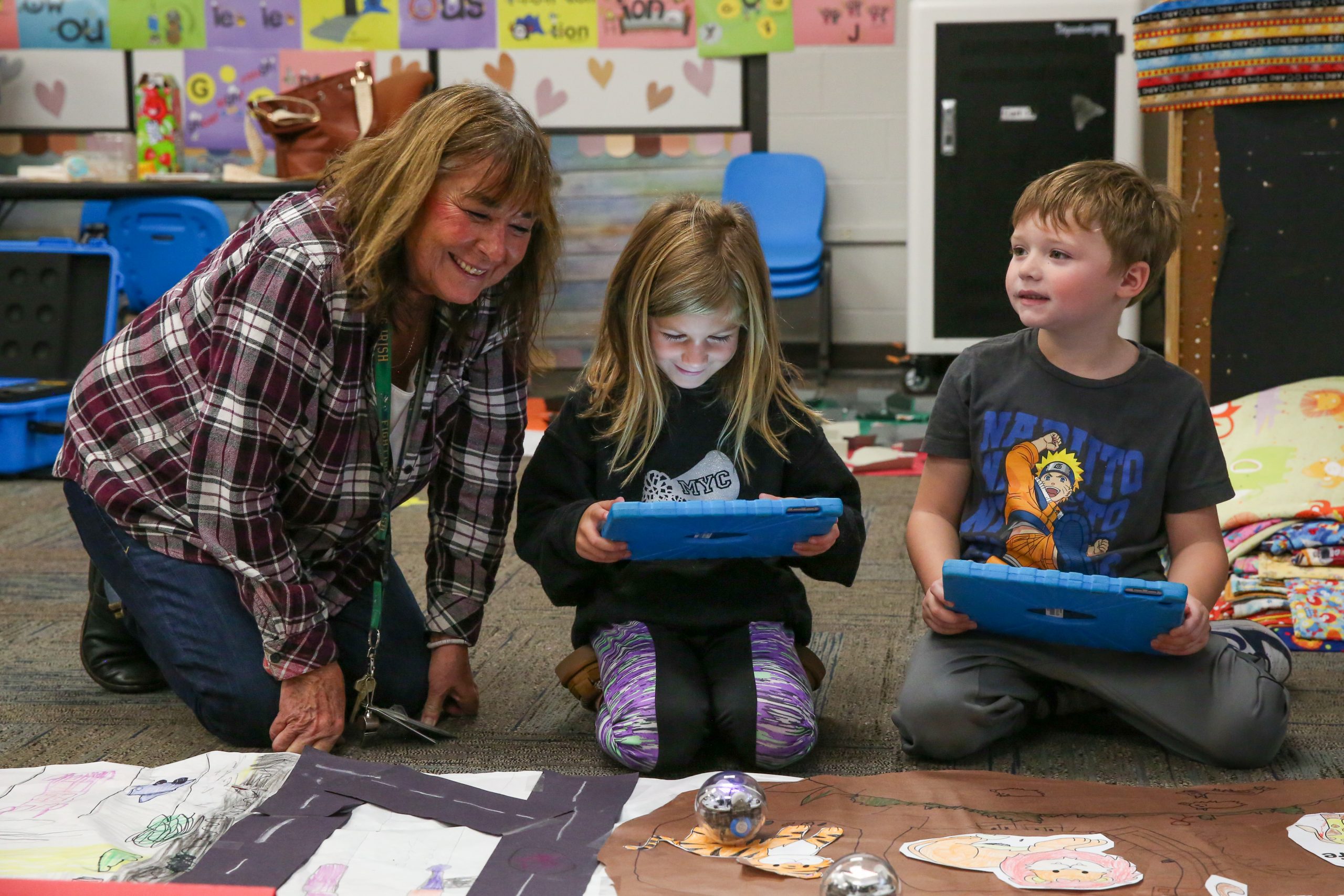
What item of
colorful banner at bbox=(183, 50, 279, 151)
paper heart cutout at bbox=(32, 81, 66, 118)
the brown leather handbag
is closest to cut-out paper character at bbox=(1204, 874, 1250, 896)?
the brown leather handbag

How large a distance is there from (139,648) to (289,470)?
45cm

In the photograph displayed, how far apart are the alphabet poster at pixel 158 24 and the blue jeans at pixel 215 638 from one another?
3.23 m

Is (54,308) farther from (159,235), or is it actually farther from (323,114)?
(323,114)

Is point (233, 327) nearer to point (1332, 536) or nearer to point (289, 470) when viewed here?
point (289, 470)

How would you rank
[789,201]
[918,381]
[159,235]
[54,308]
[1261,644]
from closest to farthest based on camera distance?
1. [1261,644]
2. [54,308]
3. [159,235]
4. [918,381]
5. [789,201]

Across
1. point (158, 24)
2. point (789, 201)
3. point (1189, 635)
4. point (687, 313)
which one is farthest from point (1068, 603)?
point (158, 24)

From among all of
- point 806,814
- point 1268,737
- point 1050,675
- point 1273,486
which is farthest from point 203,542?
point 1273,486

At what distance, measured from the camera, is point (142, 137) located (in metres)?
3.68

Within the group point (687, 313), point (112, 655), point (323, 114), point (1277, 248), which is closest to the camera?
point (687, 313)

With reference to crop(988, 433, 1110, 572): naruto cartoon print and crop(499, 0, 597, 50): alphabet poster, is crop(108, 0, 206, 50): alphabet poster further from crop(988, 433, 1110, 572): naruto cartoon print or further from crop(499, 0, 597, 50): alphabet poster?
crop(988, 433, 1110, 572): naruto cartoon print

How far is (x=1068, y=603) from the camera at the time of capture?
4.24 feet

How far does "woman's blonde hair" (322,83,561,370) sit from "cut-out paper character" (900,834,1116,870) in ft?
2.39

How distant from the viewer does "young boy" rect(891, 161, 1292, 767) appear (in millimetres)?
1394

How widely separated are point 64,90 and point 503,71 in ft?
4.89
